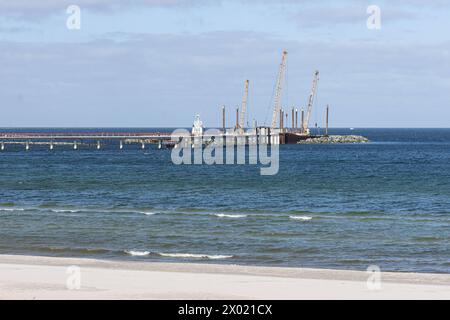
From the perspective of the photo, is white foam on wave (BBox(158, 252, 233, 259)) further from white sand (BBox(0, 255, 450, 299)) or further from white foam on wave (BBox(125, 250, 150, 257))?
white sand (BBox(0, 255, 450, 299))

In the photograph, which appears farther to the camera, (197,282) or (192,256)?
(192,256)

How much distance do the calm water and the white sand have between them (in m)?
2.74

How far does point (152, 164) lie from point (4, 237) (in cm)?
6977

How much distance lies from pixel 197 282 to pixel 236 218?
1985 cm

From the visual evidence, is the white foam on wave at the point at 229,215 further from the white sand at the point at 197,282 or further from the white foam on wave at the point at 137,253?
the white sand at the point at 197,282

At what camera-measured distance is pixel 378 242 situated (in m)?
33.2

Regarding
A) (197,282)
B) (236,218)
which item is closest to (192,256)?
(197,282)

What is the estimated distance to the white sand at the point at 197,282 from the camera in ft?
66.8

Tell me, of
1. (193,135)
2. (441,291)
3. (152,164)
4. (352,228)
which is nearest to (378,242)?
(352,228)

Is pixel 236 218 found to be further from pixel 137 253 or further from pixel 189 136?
pixel 189 136

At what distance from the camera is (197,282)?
74.4ft

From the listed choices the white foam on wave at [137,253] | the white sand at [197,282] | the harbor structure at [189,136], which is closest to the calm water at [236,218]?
the white foam on wave at [137,253]
